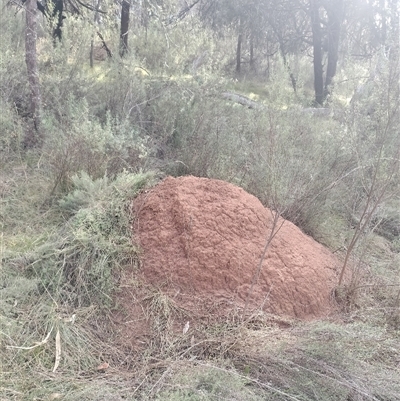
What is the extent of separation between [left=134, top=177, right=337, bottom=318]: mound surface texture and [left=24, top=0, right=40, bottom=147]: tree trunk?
2684mm

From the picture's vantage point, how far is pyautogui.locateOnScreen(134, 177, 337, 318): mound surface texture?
330 centimetres

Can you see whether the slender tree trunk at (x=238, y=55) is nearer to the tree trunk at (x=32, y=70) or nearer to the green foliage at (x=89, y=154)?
the tree trunk at (x=32, y=70)

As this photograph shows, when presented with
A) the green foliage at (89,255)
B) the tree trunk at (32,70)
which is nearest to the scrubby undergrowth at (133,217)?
the green foliage at (89,255)

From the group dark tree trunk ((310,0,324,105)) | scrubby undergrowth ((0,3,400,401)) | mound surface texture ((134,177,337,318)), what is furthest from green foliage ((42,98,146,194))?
dark tree trunk ((310,0,324,105))

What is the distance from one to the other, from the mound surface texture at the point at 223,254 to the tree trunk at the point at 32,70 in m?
2.68

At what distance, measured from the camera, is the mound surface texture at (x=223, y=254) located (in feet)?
10.8

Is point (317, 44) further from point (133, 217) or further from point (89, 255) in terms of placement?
point (89, 255)

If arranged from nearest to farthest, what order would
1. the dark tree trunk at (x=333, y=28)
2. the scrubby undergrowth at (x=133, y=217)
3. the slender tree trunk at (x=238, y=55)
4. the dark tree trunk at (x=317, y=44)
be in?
the scrubby undergrowth at (x=133, y=217) → the dark tree trunk at (x=333, y=28) → the dark tree trunk at (x=317, y=44) → the slender tree trunk at (x=238, y=55)

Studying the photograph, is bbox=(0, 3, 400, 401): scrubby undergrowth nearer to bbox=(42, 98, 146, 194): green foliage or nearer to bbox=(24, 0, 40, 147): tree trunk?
bbox=(42, 98, 146, 194): green foliage

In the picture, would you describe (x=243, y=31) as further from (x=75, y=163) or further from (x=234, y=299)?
(x=234, y=299)

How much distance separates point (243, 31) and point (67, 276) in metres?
12.8

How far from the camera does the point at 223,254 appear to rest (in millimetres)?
3398

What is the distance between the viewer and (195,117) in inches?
248

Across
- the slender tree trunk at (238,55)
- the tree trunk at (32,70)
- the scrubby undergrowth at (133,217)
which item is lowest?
the scrubby undergrowth at (133,217)
